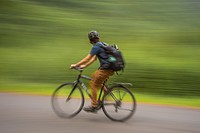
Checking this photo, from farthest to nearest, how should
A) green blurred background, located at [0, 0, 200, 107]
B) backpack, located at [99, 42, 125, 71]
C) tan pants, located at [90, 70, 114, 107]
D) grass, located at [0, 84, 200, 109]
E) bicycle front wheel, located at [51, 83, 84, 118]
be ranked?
green blurred background, located at [0, 0, 200, 107] → grass, located at [0, 84, 200, 109] → bicycle front wheel, located at [51, 83, 84, 118] → tan pants, located at [90, 70, 114, 107] → backpack, located at [99, 42, 125, 71]

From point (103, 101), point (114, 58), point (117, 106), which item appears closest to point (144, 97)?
point (117, 106)

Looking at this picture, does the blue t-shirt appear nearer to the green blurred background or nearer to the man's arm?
the man's arm

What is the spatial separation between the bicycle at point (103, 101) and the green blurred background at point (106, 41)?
14.6 feet

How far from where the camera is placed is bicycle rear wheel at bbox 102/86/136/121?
839cm

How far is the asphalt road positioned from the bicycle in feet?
0.58

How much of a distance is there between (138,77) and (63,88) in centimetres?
688

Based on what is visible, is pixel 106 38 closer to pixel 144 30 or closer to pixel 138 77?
pixel 144 30

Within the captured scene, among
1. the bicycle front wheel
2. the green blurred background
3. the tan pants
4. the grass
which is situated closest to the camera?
the tan pants

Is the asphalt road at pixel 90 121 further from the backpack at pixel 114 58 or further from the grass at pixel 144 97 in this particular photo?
the grass at pixel 144 97

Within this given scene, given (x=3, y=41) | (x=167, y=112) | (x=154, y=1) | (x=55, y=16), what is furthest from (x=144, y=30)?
(x=167, y=112)

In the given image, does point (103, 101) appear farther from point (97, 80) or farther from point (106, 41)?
point (106, 41)

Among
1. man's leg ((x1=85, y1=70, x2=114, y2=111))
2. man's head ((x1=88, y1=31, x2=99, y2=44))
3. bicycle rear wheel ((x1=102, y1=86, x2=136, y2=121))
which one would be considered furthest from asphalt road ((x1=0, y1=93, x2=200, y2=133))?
man's head ((x1=88, y1=31, x2=99, y2=44))

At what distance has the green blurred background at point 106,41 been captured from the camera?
15031 mm

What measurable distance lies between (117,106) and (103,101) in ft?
1.07
